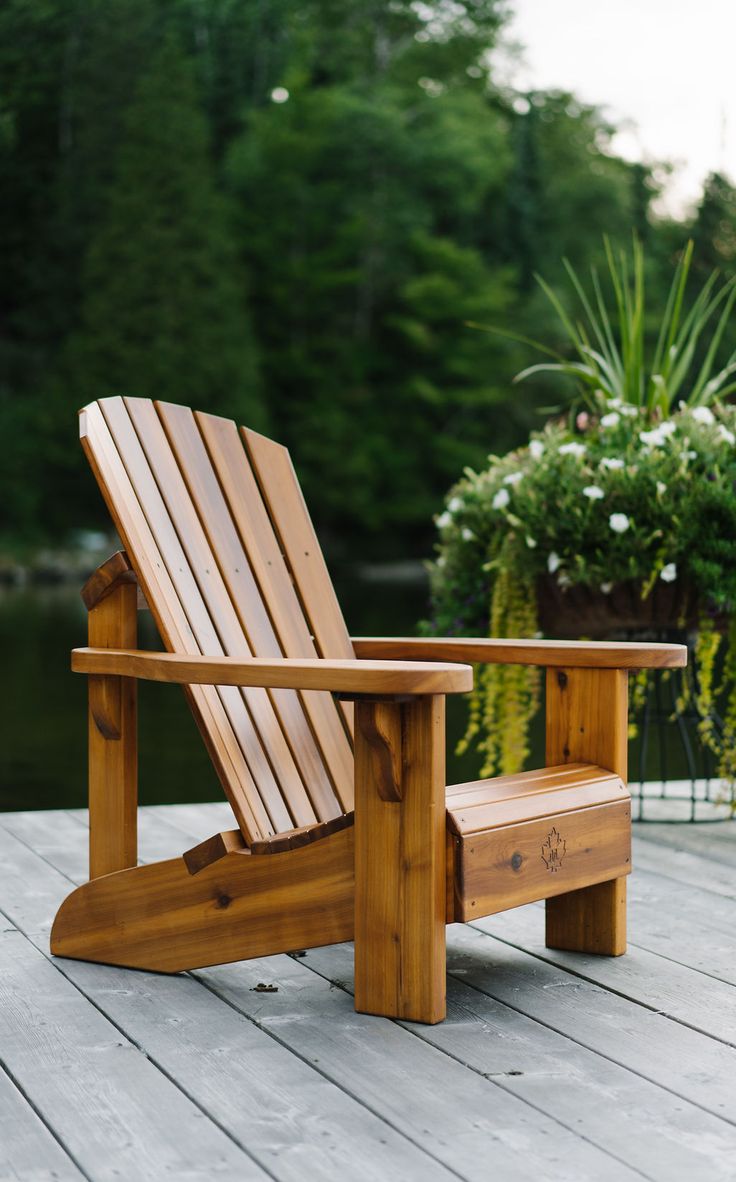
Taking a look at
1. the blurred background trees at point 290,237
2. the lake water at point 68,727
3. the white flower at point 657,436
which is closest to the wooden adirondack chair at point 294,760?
the white flower at point 657,436

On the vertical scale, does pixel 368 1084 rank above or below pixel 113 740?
below

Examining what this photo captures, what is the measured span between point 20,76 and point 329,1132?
29.7 meters

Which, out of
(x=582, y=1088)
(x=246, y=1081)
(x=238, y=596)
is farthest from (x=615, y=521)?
(x=246, y=1081)

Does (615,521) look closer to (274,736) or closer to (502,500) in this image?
(502,500)

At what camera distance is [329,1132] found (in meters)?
1.60

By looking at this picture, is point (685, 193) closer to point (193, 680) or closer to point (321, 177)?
point (321, 177)

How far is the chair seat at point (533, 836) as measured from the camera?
1.98m

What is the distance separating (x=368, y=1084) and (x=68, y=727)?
756 cm

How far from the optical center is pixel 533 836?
2098 millimetres

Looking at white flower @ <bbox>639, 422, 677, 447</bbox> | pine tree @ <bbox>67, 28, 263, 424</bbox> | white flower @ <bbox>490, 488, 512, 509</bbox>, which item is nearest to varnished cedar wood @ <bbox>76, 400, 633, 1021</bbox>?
white flower @ <bbox>490, 488, 512, 509</bbox>

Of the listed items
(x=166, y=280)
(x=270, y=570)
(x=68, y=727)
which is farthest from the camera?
(x=166, y=280)

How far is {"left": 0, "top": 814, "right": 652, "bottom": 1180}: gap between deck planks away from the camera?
152 centimetres

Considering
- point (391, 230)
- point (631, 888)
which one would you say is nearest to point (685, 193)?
point (391, 230)

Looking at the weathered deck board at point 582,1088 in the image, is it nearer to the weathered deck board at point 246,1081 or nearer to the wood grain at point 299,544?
the weathered deck board at point 246,1081
